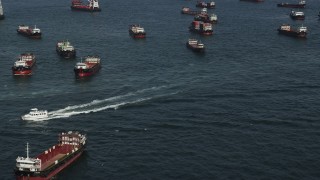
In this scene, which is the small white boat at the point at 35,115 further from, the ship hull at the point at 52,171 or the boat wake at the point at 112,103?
the ship hull at the point at 52,171

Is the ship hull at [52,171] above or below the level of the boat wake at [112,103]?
below

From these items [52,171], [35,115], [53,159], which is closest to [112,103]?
[35,115]

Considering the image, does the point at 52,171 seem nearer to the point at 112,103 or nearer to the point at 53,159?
the point at 53,159

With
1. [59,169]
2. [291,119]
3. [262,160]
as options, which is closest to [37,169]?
[59,169]

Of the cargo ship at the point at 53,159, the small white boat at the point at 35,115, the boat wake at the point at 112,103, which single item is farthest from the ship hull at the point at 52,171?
the boat wake at the point at 112,103

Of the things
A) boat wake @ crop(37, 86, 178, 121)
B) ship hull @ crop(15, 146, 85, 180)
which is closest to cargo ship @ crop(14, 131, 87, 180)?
ship hull @ crop(15, 146, 85, 180)

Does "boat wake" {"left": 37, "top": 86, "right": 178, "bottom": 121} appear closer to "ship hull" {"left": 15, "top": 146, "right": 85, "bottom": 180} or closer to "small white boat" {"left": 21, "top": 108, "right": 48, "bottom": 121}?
"small white boat" {"left": 21, "top": 108, "right": 48, "bottom": 121}

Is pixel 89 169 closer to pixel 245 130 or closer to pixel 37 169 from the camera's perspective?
pixel 37 169

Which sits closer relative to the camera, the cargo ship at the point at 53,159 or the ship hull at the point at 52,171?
the cargo ship at the point at 53,159

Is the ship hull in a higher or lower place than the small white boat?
lower
